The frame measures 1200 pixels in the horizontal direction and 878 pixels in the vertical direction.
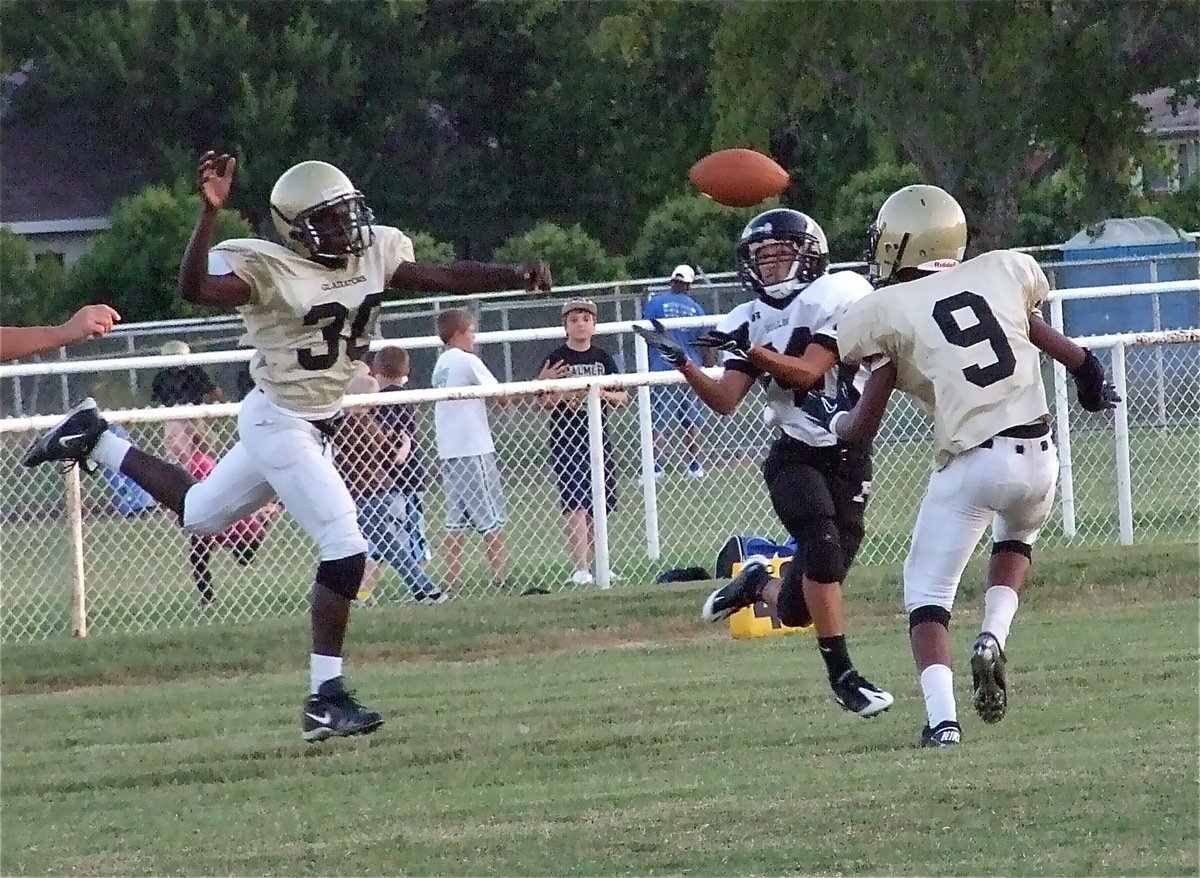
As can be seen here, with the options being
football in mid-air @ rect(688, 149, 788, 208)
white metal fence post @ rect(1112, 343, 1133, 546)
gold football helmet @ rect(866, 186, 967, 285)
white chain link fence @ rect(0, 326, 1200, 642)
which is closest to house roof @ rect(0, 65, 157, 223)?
white chain link fence @ rect(0, 326, 1200, 642)

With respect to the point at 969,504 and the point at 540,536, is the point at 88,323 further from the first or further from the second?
the point at 540,536

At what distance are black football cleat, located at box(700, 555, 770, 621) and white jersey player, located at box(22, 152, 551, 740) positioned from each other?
1959mm

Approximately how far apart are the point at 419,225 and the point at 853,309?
3217 cm

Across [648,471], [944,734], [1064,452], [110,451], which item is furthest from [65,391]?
[944,734]

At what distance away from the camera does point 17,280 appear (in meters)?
31.0

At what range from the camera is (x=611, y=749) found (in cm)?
824

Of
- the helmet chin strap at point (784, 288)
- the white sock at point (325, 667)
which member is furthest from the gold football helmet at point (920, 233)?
the white sock at point (325, 667)

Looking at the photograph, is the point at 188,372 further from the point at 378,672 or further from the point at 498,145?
the point at 498,145

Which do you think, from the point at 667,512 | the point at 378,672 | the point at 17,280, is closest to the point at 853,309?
the point at 378,672

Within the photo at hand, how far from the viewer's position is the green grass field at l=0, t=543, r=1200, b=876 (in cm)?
645

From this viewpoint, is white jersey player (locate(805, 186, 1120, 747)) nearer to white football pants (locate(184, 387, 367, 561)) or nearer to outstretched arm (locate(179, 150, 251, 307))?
white football pants (locate(184, 387, 367, 561))

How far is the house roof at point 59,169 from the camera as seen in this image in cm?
3862

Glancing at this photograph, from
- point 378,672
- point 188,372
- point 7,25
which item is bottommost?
point 378,672

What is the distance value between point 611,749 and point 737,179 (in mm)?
2581
